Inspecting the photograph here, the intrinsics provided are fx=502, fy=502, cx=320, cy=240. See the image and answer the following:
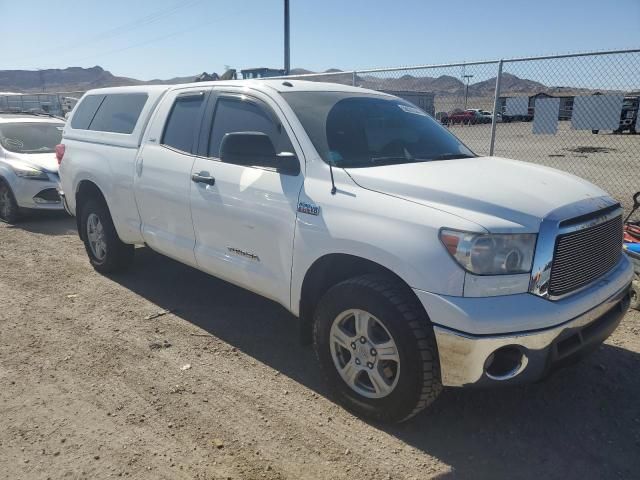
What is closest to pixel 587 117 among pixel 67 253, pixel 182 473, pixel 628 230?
pixel 628 230

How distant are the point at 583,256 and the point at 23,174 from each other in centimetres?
812

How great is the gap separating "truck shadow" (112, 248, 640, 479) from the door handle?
125cm

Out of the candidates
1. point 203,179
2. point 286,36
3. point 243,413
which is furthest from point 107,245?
point 286,36

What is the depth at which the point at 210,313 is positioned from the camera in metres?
4.51

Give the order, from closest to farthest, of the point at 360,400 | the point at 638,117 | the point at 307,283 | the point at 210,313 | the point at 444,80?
the point at 360,400 < the point at 307,283 < the point at 210,313 < the point at 638,117 < the point at 444,80

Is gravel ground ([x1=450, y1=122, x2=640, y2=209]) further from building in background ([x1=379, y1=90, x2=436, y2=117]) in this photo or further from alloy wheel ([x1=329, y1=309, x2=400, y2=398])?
alloy wheel ([x1=329, y1=309, x2=400, y2=398])

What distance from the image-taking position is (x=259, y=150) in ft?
10.8

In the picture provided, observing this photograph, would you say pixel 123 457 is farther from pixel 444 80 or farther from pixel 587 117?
pixel 444 80

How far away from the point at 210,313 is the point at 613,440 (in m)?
3.16

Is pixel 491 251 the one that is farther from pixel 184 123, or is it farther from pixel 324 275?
pixel 184 123

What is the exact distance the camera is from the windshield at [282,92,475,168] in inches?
131

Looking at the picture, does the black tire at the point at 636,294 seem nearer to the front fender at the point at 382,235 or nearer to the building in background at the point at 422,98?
the front fender at the point at 382,235

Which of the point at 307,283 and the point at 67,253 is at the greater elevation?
the point at 307,283

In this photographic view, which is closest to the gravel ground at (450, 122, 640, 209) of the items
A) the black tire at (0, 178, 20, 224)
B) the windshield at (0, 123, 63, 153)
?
the windshield at (0, 123, 63, 153)
